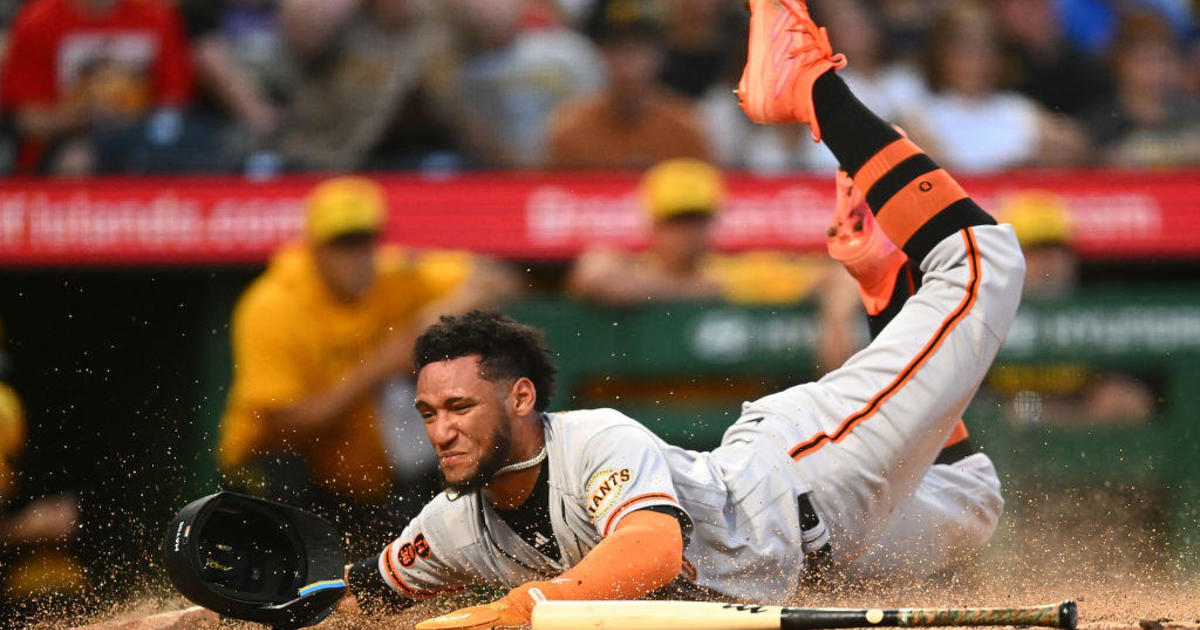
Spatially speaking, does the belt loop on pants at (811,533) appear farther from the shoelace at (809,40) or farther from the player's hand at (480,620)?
the shoelace at (809,40)

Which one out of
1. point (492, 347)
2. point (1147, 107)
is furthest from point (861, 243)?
point (1147, 107)

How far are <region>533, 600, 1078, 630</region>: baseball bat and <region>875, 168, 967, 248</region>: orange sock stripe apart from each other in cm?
133

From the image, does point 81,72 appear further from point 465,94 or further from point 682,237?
point 682,237

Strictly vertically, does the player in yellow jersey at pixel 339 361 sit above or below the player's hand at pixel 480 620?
above

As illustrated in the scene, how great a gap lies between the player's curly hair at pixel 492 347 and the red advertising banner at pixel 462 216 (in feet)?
11.0

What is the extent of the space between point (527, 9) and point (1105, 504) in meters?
4.13

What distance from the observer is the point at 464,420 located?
14.4 feet

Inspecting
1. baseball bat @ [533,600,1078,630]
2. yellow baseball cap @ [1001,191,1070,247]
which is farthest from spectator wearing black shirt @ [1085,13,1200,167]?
baseball bat @ [533,600,1078,630]

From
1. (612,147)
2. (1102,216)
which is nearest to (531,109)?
(612,147)

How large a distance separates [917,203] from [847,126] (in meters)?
0.32

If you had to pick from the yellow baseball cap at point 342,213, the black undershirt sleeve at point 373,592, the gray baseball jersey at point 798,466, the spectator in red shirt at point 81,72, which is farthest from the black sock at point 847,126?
the spectator in red shirt at point 81,72

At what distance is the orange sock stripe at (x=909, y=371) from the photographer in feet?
15.5

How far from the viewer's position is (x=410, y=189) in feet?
26.6

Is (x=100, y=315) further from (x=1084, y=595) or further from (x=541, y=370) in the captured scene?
(x=1084, y=595)
